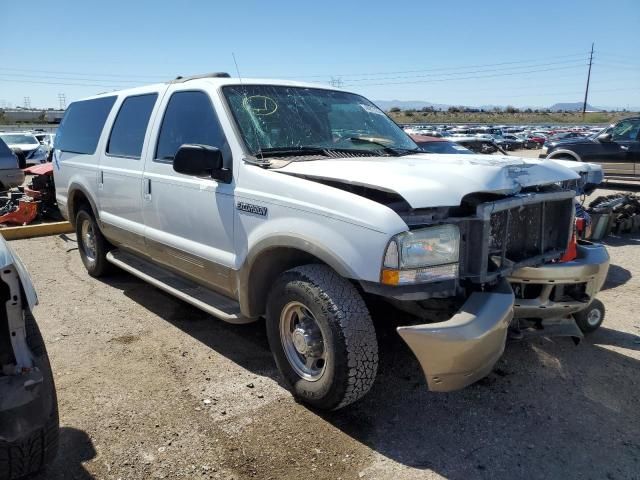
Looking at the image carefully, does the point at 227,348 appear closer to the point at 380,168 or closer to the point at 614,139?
the point at 380,168

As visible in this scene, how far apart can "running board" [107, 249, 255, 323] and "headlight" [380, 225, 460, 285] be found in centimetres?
130

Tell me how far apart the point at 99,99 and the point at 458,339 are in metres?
4.80

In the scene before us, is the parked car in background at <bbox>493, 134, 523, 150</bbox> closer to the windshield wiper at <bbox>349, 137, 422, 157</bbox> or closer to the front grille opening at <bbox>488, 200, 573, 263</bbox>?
the windshield wiper at <bbox>349, 137, 422, 157</bbox>

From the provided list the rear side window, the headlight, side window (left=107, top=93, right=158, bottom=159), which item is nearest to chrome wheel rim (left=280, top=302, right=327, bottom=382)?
the headlight

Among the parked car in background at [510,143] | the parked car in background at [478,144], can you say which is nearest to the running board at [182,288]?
the parked car in background at [478,144]

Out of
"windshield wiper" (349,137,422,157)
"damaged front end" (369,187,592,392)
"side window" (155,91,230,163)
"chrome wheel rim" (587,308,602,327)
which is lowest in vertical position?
"chrome wheel rim" (587,308,602,327)

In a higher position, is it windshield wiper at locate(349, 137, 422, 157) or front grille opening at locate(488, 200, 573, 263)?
windshield wiper at locate(349, 137, 422, 157)

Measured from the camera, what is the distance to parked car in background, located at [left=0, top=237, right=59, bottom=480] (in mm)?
2131

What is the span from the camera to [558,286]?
3.29 meters

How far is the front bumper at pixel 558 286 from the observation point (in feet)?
10.3

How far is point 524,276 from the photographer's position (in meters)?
3.12

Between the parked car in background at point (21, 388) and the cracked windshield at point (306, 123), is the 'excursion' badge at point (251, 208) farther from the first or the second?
the parked car in background at point (21, 388)

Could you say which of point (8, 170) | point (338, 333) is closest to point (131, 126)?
point (338, 333)

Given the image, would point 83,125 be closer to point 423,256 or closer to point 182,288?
point 182,288
